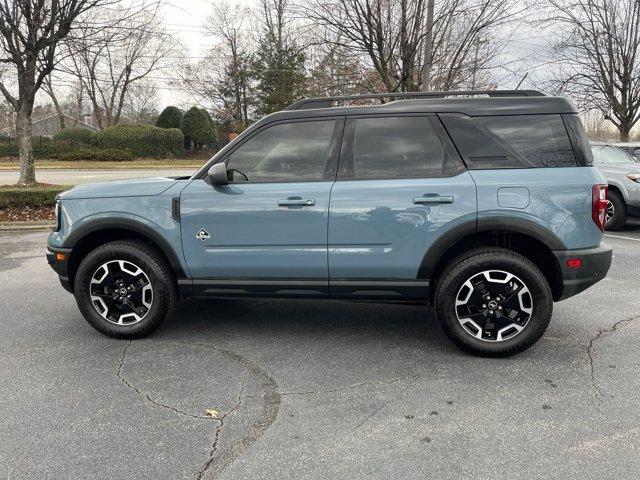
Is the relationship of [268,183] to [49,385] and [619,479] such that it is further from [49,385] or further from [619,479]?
[619,479]

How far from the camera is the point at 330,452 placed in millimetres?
2512

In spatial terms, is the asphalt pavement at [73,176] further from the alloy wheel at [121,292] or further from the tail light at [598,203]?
the tail light at [598,203]

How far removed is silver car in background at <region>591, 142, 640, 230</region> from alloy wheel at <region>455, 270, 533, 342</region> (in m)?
6.56

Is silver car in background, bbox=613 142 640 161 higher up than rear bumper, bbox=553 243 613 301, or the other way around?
silver car in background, bbox=613 142 640 161

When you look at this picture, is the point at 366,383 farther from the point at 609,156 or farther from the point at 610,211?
the point at 609,156

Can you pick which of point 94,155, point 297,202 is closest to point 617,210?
point 297,202

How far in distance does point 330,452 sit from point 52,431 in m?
1.54

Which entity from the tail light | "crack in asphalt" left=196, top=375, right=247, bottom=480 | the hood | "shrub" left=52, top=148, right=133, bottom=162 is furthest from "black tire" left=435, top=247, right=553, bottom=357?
"shrub" left=52, top=148, right=133, bottom=162

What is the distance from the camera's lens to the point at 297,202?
361cm

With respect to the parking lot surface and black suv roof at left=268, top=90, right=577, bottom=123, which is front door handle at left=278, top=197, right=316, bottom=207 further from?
the parking lot surface

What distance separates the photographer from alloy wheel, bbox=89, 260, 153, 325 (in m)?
3.95

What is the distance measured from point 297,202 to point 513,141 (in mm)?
1606

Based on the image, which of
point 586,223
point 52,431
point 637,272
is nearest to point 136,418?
point 52,431

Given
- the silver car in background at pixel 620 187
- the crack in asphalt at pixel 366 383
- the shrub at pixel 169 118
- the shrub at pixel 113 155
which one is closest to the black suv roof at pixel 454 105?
the crack in asphalt at pixel 366 383
